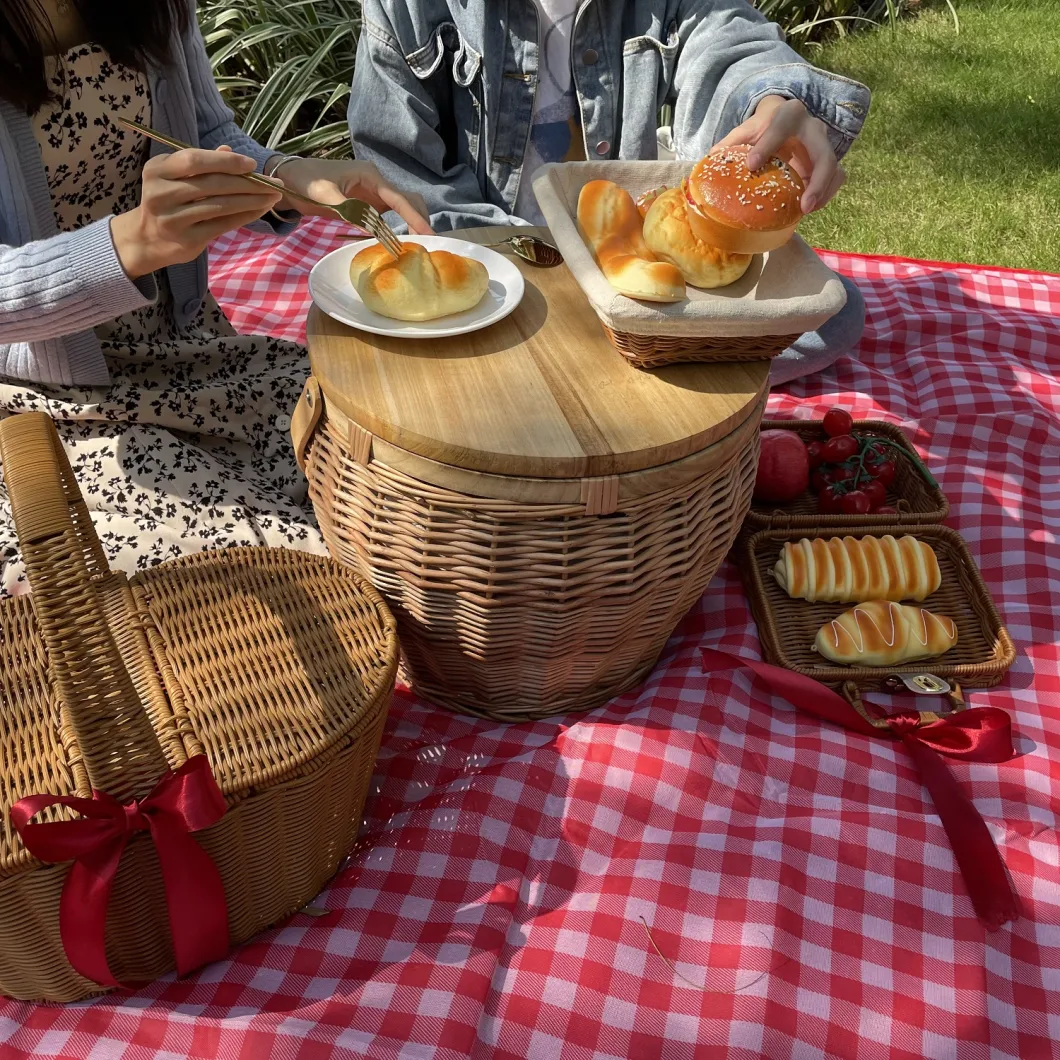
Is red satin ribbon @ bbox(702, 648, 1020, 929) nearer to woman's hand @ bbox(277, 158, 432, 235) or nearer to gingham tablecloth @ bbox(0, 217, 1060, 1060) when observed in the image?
gingham tablecloth @ bbox(0, 217, 1060, 1060)

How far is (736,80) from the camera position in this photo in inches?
74.2

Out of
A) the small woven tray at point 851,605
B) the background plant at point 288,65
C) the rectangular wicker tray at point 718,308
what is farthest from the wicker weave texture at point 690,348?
the background plant at point 288,65

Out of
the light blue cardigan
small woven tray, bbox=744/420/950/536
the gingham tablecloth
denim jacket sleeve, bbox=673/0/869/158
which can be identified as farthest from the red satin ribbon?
the light blue cardigan

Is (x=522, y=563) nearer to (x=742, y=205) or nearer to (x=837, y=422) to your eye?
(x=742, y=205)

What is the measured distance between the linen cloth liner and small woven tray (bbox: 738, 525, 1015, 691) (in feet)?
1.85

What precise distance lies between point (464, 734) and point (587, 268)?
0.75 metres

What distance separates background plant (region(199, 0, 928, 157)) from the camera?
3.65 metres

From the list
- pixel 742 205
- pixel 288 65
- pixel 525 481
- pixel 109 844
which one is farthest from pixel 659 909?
pixel 288 65

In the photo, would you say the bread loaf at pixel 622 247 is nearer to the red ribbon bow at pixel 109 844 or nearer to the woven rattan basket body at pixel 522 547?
the woven rattan basket body at pixel 522 547

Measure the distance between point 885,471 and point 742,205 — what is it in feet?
2.64

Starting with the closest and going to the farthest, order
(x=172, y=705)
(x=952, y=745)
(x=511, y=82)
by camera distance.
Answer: (x=172, y=705), (x=952, y=745), (x=511, y=82)

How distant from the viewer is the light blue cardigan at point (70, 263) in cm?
134

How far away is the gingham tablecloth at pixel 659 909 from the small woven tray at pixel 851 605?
0.19 ft

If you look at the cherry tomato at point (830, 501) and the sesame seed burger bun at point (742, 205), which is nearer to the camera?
the sesame seed burger bun at point (742, 205)
